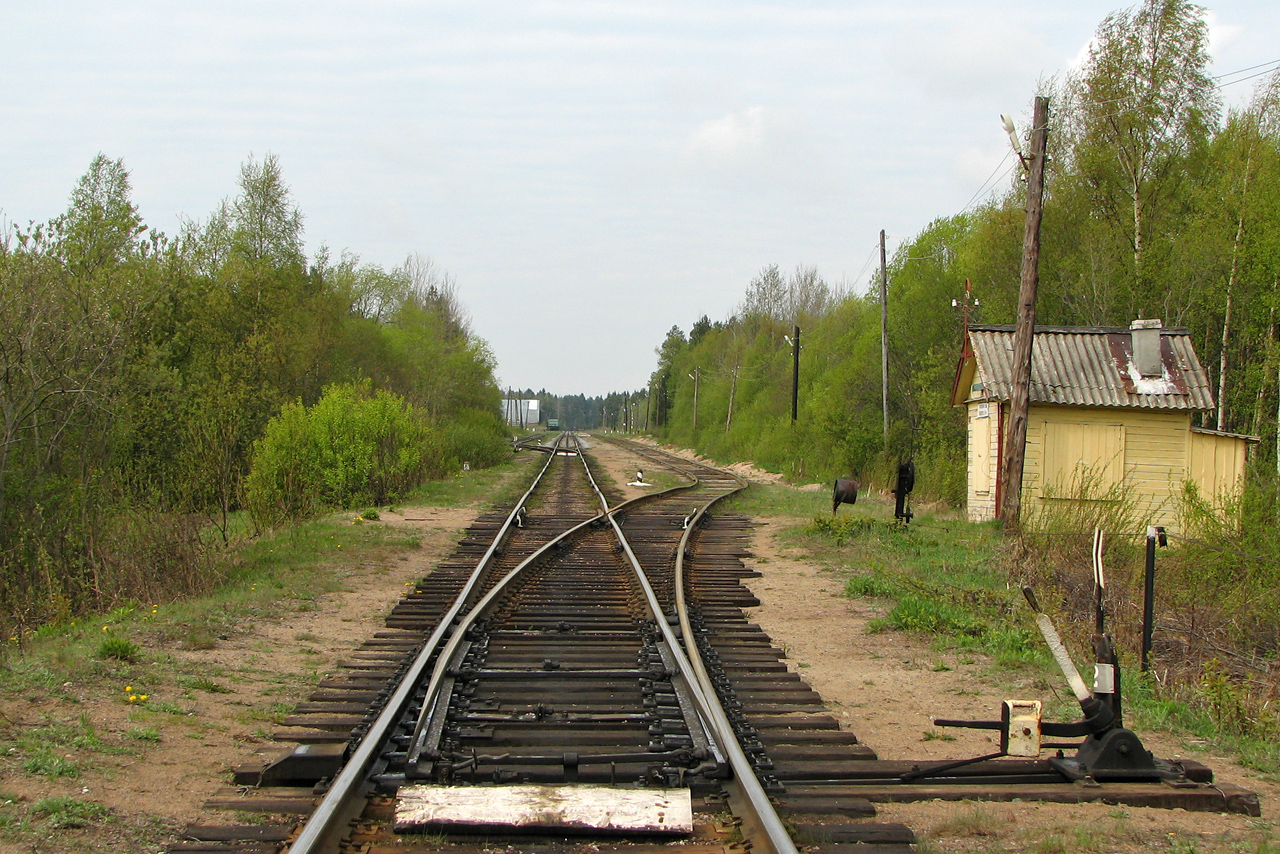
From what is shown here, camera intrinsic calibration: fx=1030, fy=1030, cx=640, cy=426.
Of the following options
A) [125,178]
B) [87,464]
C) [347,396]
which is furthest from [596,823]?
[125,178]

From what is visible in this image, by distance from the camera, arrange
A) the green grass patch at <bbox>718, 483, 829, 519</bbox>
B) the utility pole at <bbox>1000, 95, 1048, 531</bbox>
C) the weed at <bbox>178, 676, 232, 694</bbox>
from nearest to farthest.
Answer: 1. the weed at <bbox>178, 676, 232, 694</bbox>
2. the utility pole at <bbox>1000, 95, 1048, 531</bbox>
3. the green grass patch at <bbox>718, 483, 829, 519</bbox>

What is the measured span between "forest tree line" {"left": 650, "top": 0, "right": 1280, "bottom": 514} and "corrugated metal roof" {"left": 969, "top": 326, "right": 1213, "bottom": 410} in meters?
4.21

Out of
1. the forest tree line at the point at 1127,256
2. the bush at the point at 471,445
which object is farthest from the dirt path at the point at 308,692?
the bush at the point at 471,445

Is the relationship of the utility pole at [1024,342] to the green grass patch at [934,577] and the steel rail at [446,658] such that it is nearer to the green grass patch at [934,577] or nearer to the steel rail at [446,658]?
the green grass patch at [934,577]

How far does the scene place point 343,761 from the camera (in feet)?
15.4

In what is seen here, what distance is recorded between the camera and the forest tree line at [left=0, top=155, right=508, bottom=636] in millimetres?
11250

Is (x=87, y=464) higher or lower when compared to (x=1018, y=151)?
lower

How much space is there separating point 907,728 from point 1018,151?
10958 millimetres

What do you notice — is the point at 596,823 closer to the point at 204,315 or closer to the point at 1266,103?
the point at 204,315

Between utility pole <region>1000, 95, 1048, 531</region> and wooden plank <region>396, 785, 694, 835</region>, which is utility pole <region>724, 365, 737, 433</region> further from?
wooden plank <region>396, 785, 694, 835</region>

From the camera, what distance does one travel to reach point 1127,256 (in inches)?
1097

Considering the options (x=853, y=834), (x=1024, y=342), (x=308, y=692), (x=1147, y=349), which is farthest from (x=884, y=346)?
(x=853, y=834)

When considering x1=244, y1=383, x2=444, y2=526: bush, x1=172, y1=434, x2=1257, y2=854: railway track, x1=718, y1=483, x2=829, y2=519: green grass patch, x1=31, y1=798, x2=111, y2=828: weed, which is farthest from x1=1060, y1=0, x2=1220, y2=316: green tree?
x1=31, y1=798, x2=111, y2=828: weed

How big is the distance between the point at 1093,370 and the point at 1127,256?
9.44 meters
